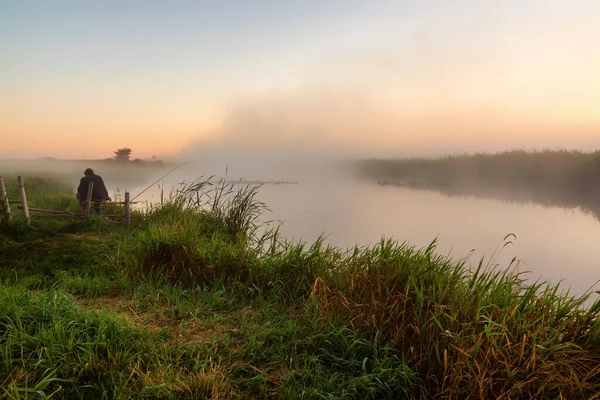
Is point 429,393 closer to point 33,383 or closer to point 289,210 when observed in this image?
point 33,383

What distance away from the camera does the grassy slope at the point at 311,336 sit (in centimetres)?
254

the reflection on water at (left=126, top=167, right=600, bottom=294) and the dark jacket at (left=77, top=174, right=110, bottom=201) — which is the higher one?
the dark jacket at (left=77, top=174, right=110, bottom=201)

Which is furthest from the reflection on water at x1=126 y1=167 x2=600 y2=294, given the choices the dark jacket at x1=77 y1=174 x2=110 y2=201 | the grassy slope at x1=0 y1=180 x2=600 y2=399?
the grassy slope at x1=0 y1=180 x2=600 y2=399

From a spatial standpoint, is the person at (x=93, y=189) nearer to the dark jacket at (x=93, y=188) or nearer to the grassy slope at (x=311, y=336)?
the dark jacket at (x=93, y=188)

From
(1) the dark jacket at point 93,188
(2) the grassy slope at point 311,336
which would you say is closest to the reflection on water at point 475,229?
(1) the dark jacket at point 93,188

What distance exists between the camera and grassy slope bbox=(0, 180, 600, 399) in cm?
254

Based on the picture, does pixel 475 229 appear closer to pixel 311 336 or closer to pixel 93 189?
pixel 311 336

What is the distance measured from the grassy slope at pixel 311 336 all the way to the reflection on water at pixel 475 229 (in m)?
3.38

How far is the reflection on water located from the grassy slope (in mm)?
3378

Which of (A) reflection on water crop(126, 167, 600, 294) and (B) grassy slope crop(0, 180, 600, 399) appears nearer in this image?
(B) grassy slope crop(0, 180, 600, 399)

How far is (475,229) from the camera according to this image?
50.2ft

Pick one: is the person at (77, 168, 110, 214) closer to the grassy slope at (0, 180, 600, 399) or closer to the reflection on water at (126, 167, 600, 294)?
the reflection on water at (126, 167, 600, 294)

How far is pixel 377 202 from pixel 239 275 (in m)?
20.6

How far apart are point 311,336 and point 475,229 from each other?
1473 cm
